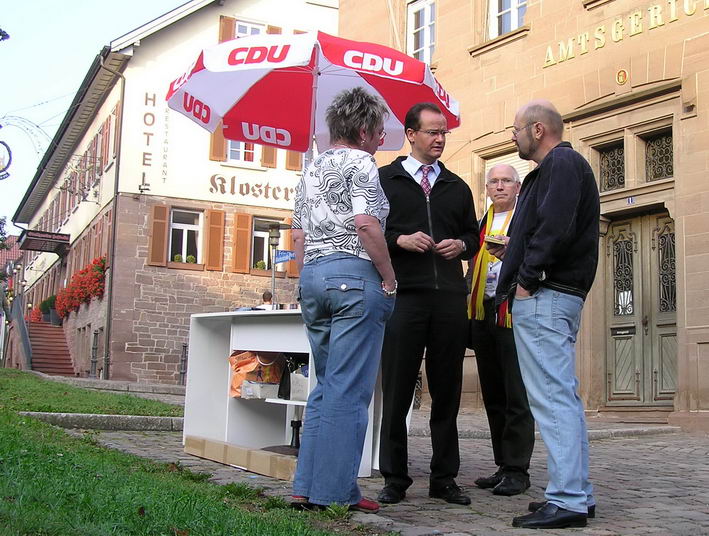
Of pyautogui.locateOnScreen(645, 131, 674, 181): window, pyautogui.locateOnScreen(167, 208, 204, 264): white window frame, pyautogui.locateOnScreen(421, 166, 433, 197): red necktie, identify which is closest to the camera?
pyautogui.locateOnScreen(421, 166, 433, 197): red necktie

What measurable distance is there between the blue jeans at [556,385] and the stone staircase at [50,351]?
3182 centimetres

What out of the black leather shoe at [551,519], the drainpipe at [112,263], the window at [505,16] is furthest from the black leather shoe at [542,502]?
the drainpipe at [112,263]

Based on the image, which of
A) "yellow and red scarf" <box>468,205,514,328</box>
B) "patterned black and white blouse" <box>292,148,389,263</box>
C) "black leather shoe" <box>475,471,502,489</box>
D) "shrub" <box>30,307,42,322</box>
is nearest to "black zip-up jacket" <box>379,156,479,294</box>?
"yellow and red scarf" <box>468,205,514,328</box>

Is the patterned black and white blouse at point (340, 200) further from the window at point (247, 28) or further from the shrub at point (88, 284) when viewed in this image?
the window at point (247, 28)

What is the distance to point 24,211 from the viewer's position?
5716 cm

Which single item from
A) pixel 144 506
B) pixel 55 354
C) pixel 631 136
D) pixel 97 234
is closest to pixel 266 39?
pixel 144 506

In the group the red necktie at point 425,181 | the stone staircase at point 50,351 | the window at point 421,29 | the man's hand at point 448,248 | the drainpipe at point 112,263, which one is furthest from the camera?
the stone staircase at point 50,351

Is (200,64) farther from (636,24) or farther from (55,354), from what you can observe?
(55,354)

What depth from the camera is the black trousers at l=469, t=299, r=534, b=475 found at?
19.6 feet

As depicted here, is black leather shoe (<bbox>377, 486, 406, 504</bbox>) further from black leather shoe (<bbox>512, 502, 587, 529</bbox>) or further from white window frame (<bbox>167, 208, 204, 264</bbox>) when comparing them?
white window frame (<bbox>167, 208, 204, 264</bbox>)

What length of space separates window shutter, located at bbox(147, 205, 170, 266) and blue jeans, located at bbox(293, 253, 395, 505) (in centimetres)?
2476

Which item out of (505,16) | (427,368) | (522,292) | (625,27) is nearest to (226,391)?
(427,368)

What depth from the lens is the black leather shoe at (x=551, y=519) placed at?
4578 mm

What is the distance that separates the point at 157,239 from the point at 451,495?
2455 cm
